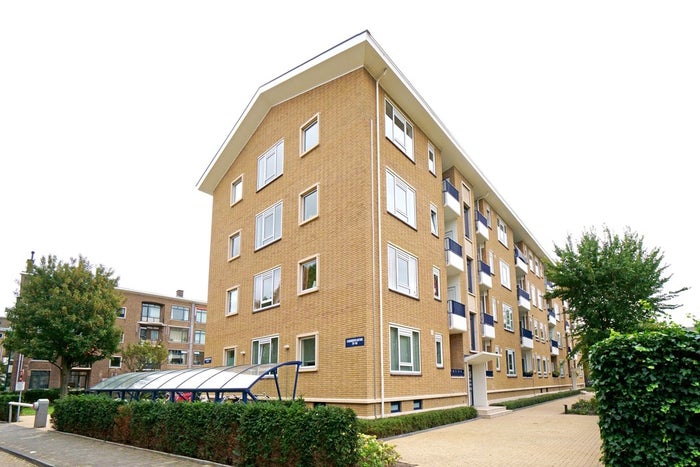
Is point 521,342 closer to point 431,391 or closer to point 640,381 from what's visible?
point 431,391

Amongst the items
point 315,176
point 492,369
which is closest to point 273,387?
point 315,176

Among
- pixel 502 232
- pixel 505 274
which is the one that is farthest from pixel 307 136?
pixel 502 232

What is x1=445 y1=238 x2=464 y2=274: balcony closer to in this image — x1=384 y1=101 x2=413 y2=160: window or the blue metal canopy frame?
x1=384 y1=101 x2=413 y2=160: window

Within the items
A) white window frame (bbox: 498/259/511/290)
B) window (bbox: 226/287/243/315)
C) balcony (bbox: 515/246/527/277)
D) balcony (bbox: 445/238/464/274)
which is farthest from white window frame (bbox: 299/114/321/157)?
balcony (bbox: 515/246/527/277)

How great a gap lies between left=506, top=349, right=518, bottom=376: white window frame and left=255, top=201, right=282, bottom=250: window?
56.7 ft

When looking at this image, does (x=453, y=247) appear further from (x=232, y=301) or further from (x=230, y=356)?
(x=230, y=356)

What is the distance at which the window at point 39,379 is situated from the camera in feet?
161

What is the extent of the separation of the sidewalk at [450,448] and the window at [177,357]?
4403 cm

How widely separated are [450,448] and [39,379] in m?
50.5

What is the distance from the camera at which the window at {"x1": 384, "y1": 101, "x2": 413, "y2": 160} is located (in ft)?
62.6

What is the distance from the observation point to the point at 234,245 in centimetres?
2444

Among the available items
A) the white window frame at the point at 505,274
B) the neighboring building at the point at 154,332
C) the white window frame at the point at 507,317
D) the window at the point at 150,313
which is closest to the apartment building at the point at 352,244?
the white window frame at the point at 507,317

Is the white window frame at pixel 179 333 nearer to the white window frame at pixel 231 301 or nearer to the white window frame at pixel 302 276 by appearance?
the white window frame at pixel 231 301

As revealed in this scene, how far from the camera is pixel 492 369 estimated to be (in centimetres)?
2648
